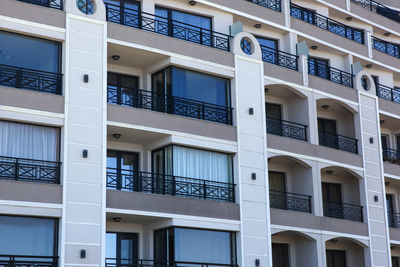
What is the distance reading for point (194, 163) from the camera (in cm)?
2916

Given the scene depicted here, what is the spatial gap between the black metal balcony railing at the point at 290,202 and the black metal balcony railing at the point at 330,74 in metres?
6.82

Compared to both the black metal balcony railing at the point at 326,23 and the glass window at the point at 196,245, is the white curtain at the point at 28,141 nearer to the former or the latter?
the glass window at the point at 196,245

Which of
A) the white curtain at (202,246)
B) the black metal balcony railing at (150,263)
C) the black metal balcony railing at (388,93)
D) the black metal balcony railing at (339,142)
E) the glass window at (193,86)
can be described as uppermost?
the black metal balcony railing at (388,93)

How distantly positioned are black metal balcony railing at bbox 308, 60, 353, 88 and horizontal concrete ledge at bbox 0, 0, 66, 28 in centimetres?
1458

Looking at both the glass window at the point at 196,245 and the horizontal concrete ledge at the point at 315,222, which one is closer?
the glass window at the point at 196,245

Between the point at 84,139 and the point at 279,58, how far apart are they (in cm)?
1229

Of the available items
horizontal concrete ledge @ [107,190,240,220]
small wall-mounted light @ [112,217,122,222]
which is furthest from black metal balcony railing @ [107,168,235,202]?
small wall-mounted light @ [112,217,122,222]

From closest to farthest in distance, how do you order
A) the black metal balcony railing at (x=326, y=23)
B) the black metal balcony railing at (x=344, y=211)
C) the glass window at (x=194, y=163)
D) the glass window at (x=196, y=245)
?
the glass window at (x=196, y=245) < the glass window at (x=194, y=163) < the black metal balcony railing at (x=344, y=211) < the black metal balcony railing at (x=326, y=23)

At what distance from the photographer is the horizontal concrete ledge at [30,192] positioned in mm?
23875

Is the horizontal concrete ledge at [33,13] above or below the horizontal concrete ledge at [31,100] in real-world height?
above

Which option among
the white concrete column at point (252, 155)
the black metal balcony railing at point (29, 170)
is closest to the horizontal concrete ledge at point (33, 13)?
the black metal balcony railing at point (29, 170)

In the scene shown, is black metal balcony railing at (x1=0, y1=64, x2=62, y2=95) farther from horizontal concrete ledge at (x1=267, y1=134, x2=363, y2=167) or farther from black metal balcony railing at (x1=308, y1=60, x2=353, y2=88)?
black metal balcony railing at (x1=308, y1=60, x2=353, y2=88)

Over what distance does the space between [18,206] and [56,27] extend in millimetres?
6699

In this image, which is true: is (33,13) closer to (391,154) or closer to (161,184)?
(161,184)
